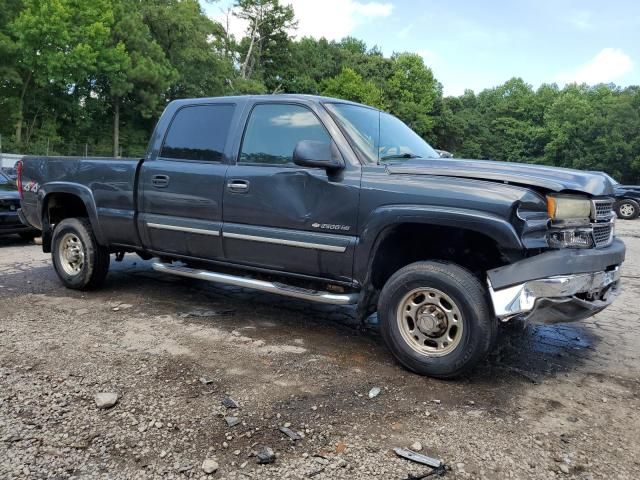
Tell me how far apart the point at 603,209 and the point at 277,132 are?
259cm

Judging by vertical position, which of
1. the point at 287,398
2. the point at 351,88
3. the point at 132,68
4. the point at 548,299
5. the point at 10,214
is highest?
the point at 351,88

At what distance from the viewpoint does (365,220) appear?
383cm

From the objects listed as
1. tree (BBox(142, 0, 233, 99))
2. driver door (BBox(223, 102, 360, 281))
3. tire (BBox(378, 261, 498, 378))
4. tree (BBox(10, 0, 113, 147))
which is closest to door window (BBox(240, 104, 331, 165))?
driver door (BBox(223, 102, 360, 281))

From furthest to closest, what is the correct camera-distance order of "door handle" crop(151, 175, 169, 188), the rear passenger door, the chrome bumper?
"door handle" crop(151, 175, 169, 188)
the rear passenger door
the chrome bumper

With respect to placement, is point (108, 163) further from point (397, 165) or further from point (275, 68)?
point (275, 68)

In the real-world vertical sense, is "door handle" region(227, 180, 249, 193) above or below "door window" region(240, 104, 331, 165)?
below

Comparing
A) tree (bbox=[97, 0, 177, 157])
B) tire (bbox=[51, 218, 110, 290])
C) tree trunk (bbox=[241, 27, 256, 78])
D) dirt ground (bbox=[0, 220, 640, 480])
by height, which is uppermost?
tree trunk (bbox=[241, 27, 256, 78])

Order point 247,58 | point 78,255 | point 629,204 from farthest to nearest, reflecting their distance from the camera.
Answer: point 247,58 → point 629,204 → point 78,255

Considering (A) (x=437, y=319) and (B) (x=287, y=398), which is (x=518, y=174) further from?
(B) (x=287, y=398)

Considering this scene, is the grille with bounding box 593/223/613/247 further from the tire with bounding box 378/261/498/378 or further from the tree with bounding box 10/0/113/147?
the tree with bounding box 10/0/113/147

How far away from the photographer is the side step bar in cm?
395

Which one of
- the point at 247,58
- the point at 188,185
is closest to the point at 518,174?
the point at 188,185

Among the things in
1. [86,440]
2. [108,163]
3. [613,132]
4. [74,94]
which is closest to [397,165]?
[86,440]

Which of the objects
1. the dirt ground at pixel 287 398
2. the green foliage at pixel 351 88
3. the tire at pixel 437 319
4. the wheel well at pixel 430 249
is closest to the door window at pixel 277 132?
the wheel well at pixel 430 249
